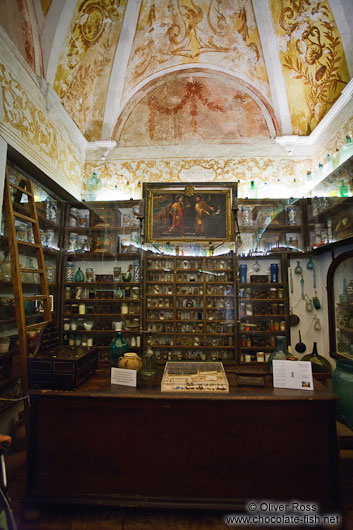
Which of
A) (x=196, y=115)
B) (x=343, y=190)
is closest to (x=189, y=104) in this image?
(x=196, y=115)

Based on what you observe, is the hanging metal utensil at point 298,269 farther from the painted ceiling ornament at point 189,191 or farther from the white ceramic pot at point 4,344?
the white ceramic pot at point 4,344

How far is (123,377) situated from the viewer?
7.47 ft

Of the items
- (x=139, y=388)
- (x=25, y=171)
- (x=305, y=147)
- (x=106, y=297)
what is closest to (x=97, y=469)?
(x=139, y=388)

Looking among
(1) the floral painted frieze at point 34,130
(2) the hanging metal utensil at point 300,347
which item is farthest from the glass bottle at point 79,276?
(2) the hanging metal utensil at point 300,347

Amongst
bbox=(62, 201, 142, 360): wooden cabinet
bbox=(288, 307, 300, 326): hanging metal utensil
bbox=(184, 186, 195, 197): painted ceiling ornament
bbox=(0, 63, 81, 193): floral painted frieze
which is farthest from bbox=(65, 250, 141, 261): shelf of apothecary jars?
bbox=(288, 307, 300, 326): hanging metal utensil

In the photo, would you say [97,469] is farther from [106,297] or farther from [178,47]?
[178,47]

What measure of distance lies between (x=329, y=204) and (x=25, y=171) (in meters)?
4.24

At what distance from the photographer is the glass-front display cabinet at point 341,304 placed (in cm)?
368

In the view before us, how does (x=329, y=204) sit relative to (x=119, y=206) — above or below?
below

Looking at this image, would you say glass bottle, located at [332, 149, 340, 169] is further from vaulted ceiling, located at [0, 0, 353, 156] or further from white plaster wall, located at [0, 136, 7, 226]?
white plaster wall, located at [0, 136, 7, 226]

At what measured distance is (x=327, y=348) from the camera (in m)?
4.45

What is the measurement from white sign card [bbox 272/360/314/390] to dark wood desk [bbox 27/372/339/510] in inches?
3.0

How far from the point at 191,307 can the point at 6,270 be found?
273 cm

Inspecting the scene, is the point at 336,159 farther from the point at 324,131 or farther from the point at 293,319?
the point at 293,319
